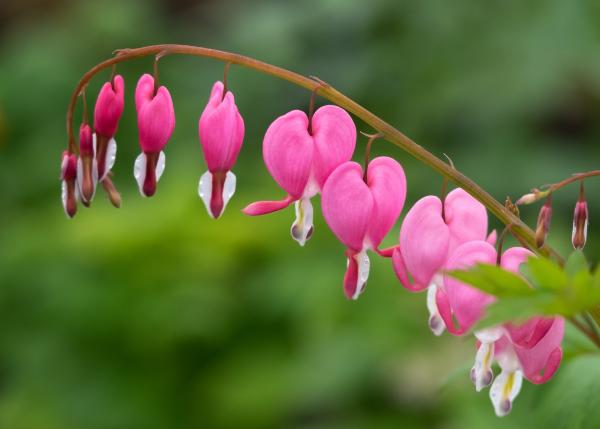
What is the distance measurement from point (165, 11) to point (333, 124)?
25.4 ft

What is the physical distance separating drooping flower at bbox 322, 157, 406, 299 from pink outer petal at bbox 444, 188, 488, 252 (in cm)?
8

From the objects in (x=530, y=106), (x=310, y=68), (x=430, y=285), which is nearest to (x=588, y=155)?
(x=530, y=106)

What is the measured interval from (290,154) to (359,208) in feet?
0.45

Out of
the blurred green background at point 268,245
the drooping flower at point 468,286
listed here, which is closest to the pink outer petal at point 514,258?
the drooping flower at point 468,286

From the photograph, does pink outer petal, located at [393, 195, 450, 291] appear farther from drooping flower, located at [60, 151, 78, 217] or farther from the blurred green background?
the blurred green background

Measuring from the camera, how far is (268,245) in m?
4.51

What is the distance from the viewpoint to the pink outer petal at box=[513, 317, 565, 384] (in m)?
1.48

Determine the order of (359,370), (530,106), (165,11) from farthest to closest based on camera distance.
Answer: (165,11)
(530,106)
(359,370)

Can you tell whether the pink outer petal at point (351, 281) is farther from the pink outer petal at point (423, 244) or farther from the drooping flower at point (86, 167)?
the drooping flower at point (86, 167)

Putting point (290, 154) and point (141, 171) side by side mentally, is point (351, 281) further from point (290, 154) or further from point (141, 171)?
point (141, 171)

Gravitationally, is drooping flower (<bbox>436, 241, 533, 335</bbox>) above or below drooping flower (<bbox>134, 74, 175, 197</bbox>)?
below

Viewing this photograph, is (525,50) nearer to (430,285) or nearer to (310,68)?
(310,68)

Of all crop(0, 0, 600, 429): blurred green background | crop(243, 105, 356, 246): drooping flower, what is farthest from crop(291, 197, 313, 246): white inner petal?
crop(0, 0, 600, 429): blurred green background

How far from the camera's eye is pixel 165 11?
9.06 metres
